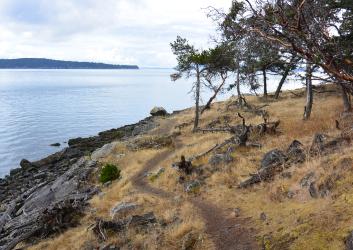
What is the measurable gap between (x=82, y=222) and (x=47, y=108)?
84.9 meters

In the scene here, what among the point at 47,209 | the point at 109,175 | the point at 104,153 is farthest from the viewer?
the point at 104,153

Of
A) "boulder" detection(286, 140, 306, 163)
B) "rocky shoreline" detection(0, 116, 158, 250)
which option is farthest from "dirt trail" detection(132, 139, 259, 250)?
"rocky shoreline" detection(0, 116, 158, 250)

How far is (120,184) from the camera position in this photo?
21.7m

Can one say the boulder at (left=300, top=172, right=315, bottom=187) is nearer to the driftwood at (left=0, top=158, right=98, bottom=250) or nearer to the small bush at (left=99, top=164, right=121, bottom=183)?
the driftwood at (left=0, top=158, right=98, bottom=250)

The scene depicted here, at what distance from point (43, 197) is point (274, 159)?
1540cm

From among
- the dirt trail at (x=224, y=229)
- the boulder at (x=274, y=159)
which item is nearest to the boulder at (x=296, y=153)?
the boulder at (x=274, y=159)

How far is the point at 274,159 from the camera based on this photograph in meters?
16.2

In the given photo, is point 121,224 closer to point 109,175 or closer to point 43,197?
point 109,175

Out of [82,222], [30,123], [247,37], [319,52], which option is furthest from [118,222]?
[30,123]

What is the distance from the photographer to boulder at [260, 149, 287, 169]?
51.3 ft

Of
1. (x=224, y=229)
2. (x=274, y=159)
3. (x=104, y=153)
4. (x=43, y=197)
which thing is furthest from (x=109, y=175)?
(x=224, y=229)

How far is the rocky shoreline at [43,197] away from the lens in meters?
17.9

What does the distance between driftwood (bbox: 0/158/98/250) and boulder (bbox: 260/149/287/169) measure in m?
8.69

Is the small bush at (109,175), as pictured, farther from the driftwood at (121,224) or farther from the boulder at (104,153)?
the driftwood at (121,224)
